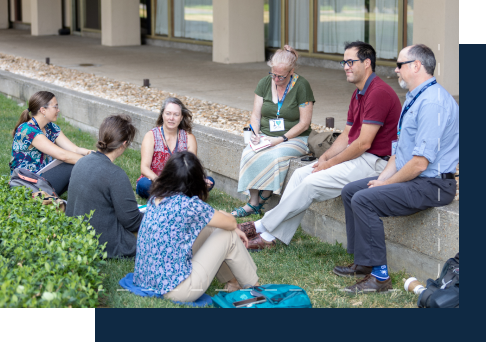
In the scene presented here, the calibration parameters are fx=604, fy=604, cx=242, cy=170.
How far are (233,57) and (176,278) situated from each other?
1106 cm

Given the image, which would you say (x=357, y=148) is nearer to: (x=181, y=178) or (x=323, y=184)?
(x=323, y=184)

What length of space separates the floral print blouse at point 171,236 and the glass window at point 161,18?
51.9ft

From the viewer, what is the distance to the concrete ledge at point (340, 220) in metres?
3.96

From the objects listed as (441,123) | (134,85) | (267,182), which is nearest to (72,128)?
(134,85)

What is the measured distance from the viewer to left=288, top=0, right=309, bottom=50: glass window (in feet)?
45.6

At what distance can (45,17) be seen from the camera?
22938 millimetres

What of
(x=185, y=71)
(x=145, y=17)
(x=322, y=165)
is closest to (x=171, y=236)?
(x=322, y=165)

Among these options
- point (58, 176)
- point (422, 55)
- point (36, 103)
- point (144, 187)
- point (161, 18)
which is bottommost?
point (144, 187)

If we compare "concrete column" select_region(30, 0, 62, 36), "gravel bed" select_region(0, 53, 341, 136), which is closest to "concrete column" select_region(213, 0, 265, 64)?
"gravel bed" select_region(0, 53, 341, 136)

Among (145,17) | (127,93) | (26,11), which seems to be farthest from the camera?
(26,11)

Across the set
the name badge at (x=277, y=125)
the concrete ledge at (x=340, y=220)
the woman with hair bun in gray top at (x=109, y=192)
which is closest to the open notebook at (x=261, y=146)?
the name badge at (x=277, y=125)

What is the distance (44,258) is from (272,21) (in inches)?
486

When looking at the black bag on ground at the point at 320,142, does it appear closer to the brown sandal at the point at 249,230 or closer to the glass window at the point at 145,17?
the brown sandal at the point at 249,230

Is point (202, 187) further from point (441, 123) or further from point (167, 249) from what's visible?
point (441, 123)
